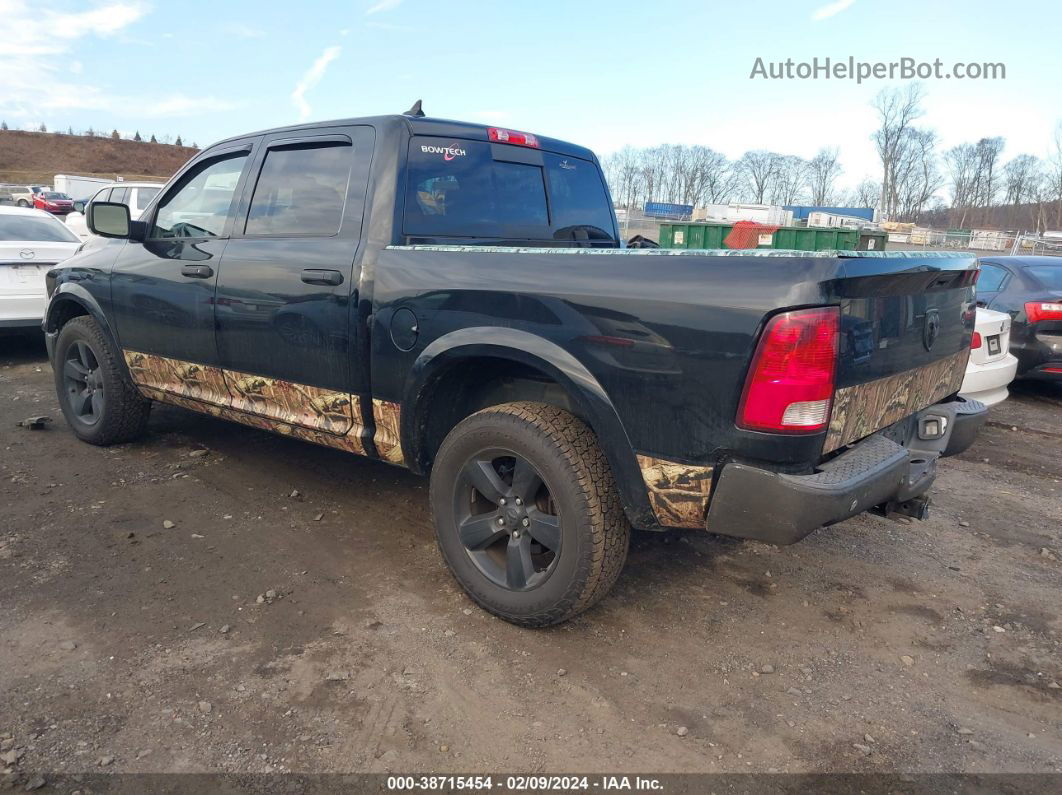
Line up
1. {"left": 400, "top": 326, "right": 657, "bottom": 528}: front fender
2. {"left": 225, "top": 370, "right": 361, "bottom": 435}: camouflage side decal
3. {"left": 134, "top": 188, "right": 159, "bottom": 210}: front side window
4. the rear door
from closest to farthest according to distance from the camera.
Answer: {"left": 400, "top": 326, "right": 657, "bottom": 528}: front fender
the rear door
{"left": 225, "top": 370, "right": 361, "bottom": 435}: camouflage side decal
{"left": 134, "top": 188, "right": 159, "bottom": 210}: front side window

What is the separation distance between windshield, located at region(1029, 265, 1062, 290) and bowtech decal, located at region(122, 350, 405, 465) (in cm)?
700

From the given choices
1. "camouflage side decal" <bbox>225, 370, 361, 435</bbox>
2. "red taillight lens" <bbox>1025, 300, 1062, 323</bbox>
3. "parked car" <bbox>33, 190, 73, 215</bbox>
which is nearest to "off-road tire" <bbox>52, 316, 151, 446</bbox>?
"camouflage side decal" <bbox>225, 370, 361, 435</bbox>

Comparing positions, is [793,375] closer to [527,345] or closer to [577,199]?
[527,345]

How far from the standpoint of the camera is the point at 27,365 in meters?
7.91

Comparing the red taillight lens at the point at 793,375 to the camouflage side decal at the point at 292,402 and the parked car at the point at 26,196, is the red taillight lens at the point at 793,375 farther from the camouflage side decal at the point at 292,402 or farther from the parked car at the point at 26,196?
the parked car at the point at 26,196

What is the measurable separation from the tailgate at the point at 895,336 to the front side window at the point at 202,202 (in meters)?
3.15

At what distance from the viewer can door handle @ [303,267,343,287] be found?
10.9 feet

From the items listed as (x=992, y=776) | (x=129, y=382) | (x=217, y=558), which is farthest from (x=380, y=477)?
(x=992, y=776)

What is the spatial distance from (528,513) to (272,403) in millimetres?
1643

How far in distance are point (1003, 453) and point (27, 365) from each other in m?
9.18

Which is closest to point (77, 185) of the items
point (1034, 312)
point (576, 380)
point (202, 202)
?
point (202, 202)

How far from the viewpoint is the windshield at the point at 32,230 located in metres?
7.87

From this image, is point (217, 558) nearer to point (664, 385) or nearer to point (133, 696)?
point (133, 696)

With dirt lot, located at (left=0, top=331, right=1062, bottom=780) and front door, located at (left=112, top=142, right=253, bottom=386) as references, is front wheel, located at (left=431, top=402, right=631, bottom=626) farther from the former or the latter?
front door, located at (left=112, top=142, right=253, bottom=386)
